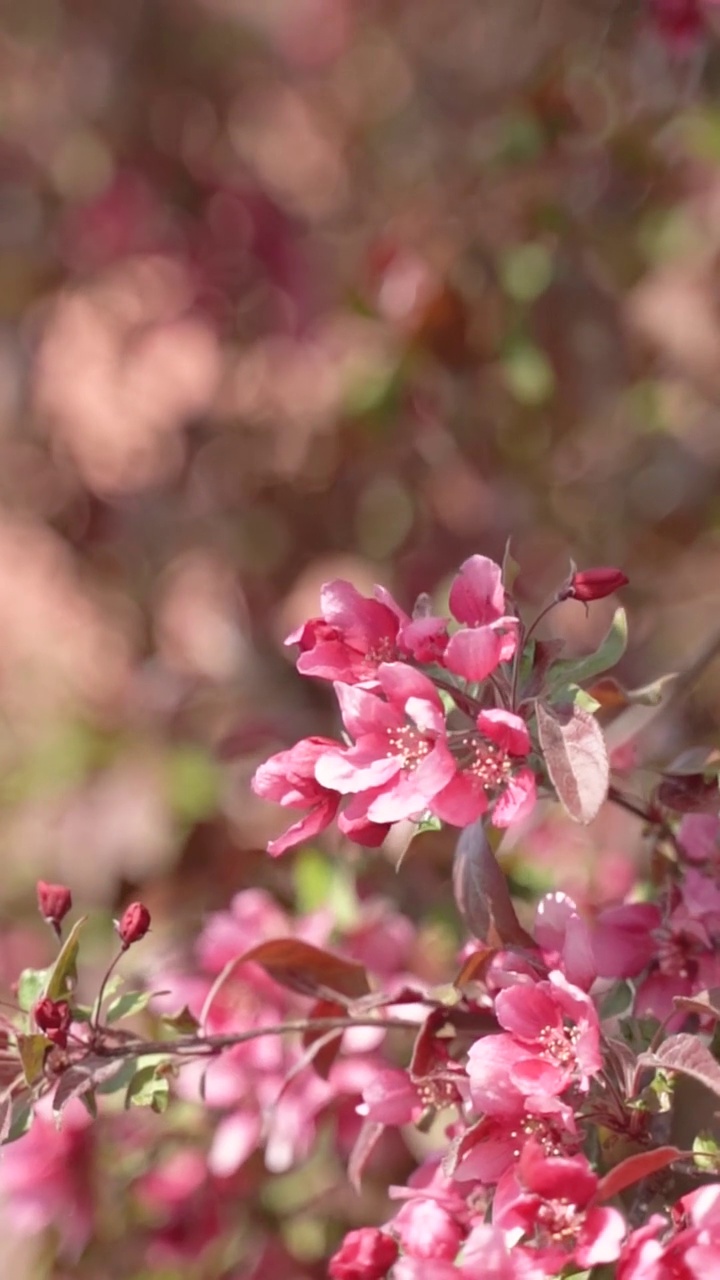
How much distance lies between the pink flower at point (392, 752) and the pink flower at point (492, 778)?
13 millimetres

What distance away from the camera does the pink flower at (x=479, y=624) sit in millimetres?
613

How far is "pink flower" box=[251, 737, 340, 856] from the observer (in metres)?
0.66

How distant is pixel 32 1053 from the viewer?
63 cm

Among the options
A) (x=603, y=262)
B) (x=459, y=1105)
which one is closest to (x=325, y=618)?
(x=459, y=1105)

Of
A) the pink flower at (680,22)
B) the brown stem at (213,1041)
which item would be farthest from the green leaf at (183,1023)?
the pink flower at (680,22)

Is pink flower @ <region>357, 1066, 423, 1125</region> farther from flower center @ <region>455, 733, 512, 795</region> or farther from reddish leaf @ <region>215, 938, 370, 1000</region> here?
flower center @ <region>455, 733, 512, 795</region>

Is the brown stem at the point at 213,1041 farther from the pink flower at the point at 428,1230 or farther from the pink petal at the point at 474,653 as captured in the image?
the pink petal at the point at 474,653

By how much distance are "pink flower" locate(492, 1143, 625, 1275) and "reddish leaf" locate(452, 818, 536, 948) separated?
13 cm

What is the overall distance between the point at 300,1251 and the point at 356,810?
535 millimetres

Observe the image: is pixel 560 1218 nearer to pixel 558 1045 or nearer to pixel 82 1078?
pixel 558 1045

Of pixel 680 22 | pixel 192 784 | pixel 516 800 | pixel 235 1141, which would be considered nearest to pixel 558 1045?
pixel 516 800

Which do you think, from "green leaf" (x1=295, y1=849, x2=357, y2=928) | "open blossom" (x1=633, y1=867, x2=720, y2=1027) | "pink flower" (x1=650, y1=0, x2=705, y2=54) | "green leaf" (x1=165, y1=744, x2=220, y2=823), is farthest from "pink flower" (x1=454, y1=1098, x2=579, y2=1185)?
"pink flower" (x1=650, y1=0, x2=705, y2=54)

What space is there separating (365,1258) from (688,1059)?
0.58ft

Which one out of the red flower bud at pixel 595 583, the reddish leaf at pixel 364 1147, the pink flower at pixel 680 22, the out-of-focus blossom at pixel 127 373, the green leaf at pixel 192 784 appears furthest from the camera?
the out-of-focus blossom at pixel 127 373
